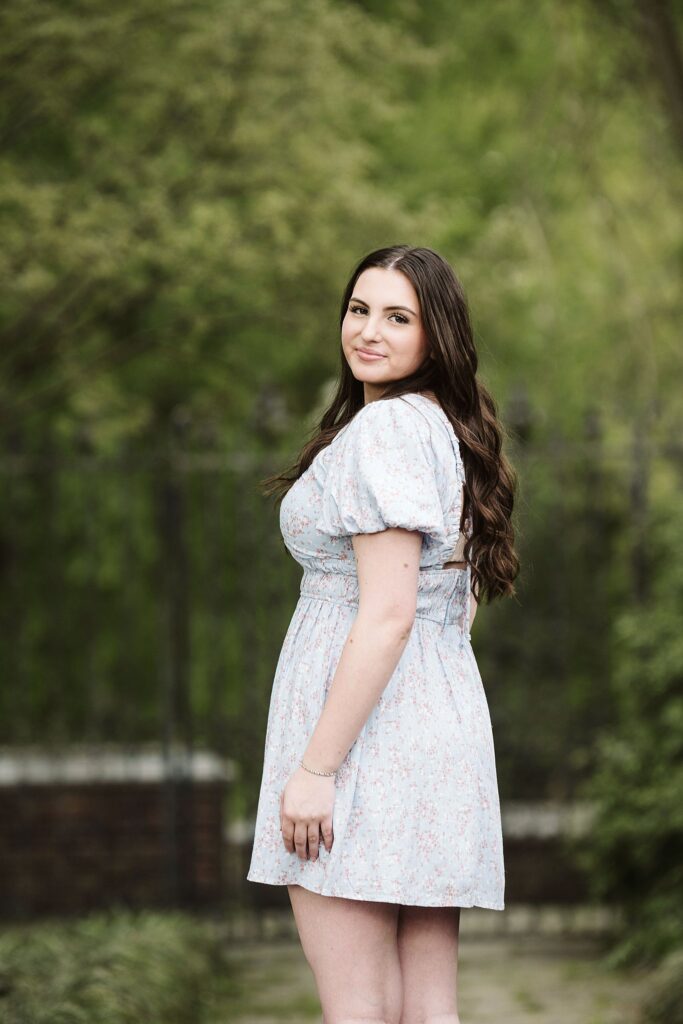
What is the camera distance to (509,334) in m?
9.87

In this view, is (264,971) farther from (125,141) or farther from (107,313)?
(125,141)

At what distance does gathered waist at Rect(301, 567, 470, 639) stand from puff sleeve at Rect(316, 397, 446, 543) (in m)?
0.09

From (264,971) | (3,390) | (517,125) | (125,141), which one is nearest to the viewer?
(264,971)

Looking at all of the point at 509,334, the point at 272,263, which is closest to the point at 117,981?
the point at 272,263

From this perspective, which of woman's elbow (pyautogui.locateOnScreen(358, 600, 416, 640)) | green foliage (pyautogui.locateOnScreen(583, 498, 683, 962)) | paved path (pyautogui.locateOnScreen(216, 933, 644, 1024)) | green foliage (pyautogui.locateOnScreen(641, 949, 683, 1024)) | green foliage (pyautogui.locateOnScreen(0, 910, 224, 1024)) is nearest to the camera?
woman's elbow (pyautogui.locateOnScreen(358, 600, 416, 640))

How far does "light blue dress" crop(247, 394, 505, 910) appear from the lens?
2330 mm

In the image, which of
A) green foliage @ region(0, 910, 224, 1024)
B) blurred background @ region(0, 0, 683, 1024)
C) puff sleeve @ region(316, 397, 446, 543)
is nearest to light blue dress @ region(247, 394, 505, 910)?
puff sleeve @ region(316, 397, 446, 543)

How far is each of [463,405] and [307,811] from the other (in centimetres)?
75

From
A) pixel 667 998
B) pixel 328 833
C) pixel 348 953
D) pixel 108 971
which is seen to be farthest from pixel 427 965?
pixel 667 998

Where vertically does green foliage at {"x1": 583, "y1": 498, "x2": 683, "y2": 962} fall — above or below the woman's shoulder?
below

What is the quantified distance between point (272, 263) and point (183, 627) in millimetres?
1966

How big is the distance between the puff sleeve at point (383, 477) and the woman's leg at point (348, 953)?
0.61 metres

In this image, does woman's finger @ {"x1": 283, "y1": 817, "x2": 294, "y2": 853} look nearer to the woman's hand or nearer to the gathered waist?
the woman's hand

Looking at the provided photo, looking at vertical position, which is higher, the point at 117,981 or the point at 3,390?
the point at 3,390
